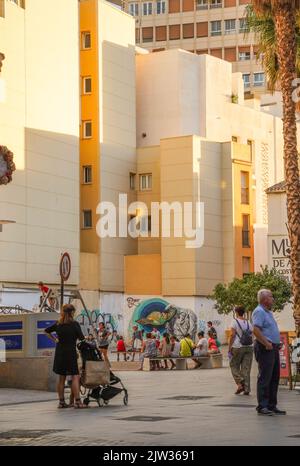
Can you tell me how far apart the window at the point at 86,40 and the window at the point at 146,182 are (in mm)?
8935

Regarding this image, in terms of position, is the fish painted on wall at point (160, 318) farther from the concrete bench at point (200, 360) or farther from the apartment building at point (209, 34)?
the apartment building at point (209, 34)

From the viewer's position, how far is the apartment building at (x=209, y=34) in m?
110

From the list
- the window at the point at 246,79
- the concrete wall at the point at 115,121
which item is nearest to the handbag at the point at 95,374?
the concrete wall at the point at 115,121

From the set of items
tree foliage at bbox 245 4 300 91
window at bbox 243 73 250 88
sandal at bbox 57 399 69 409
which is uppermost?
window at bbox 243 73 250 88

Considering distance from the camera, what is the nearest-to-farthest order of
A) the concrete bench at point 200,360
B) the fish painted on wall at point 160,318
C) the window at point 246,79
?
1. the concrete bench at point 200,360
2. the fish painted on wall at point 160,318
3. the window at point 246,79

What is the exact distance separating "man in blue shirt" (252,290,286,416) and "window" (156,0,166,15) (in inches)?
3842

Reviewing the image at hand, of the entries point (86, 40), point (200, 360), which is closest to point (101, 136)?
point (86, 40)

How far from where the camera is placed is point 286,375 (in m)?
22.9

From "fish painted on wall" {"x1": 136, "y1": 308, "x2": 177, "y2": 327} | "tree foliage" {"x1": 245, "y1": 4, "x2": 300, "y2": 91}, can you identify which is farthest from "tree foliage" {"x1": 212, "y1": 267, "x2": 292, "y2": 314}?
"tree foliage" {"x1": 245, "y1": 4, "x2": 300, "y2": 91}

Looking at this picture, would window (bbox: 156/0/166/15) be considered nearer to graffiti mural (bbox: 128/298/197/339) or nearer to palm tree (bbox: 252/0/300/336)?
graffiti mural (bbox: 128/298/197/339)

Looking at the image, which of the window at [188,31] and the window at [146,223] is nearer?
the window at [146,223]

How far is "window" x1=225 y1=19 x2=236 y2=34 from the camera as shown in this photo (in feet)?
359
